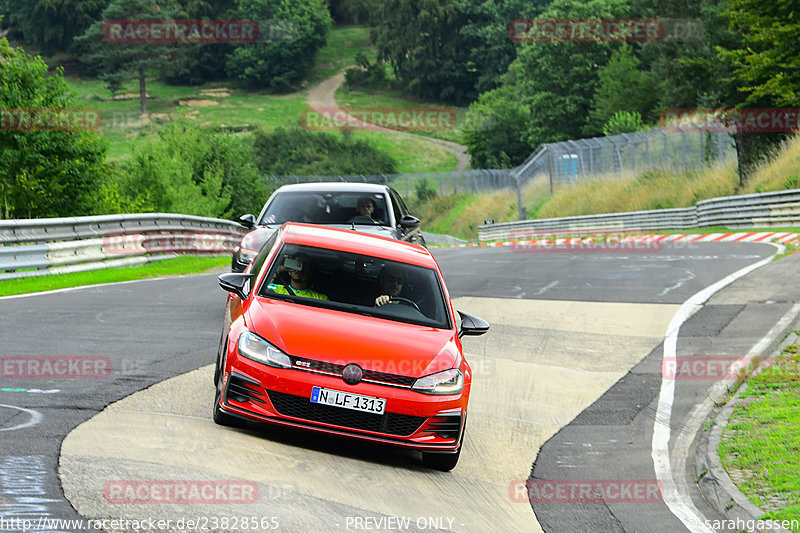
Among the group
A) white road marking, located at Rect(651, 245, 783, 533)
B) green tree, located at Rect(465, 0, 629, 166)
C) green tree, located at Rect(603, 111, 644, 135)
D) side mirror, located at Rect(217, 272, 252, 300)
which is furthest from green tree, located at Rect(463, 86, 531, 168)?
side mirror, located at Rect(217, 272, 252, 300)

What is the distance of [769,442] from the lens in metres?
8.56

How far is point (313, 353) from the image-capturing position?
730 centimetres

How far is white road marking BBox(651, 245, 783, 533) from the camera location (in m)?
7.11

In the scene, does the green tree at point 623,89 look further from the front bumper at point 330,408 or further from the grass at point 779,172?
the front bumper at point 330,408

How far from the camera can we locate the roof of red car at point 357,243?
8656mm

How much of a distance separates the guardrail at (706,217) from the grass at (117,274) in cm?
1692

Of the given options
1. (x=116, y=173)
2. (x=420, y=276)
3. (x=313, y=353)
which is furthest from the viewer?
(x=116, y=173)

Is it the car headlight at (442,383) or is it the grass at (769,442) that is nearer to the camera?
the grass at (769,442)

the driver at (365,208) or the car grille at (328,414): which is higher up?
the car grille at (328,414)

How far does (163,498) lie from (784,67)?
33697 millimetres

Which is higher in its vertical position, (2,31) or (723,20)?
(723,20)

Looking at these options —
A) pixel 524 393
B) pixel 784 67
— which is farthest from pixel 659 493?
pixel 784 67

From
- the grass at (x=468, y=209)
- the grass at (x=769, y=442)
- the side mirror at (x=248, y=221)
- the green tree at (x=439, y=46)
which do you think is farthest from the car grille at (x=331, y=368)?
the green tree at (x=439, y=46)

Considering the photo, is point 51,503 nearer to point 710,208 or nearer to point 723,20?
point 710,208
